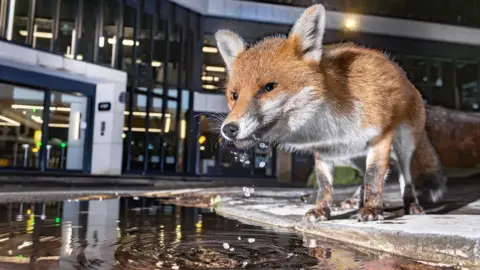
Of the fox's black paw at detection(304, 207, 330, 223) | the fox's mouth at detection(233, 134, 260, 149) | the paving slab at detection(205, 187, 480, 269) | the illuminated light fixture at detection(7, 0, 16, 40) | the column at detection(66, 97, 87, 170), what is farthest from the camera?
the column at detection(66, 97, 87, 170)

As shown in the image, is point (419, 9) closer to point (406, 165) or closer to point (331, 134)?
point (406, 165)

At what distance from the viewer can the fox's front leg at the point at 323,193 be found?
4484mm

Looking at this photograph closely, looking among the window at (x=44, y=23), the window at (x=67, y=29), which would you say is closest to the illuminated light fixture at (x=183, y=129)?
the window at (x=67, y=29)

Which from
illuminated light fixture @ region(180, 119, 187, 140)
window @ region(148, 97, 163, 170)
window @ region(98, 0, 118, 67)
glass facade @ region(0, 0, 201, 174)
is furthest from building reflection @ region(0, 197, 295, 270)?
illuminated light fixture @ region(180, 119, 187, 140)

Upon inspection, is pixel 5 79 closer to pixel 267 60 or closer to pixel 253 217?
pixel 253 217

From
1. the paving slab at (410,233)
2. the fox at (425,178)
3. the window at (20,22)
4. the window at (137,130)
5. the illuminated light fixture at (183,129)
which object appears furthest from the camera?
the illuminated light fixture at (183,129)

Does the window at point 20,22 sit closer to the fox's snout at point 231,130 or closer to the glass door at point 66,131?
the glass door at point 66,131

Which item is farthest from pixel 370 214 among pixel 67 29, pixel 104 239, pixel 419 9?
pixel 419 9

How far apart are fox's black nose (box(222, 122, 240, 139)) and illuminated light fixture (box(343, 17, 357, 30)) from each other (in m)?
21.9

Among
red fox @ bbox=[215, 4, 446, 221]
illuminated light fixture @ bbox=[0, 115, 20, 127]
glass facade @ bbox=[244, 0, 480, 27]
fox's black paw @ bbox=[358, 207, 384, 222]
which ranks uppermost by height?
glass facade @ bbox=[244, 0, 480, 27]

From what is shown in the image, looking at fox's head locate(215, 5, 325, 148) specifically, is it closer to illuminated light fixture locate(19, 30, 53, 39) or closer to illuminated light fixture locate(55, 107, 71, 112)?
illuminated light fixture locate(19, 30, 53, 39)

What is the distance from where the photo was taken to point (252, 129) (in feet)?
11.3

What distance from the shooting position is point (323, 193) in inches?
181

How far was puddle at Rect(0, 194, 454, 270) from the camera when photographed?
2.81 metres
